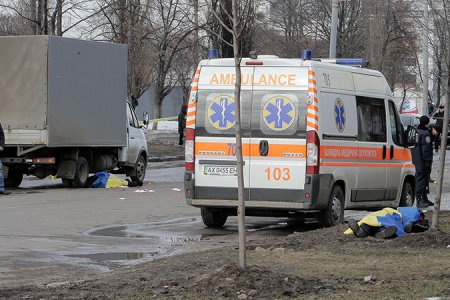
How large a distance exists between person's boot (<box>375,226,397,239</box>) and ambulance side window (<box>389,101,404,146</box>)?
4.85m

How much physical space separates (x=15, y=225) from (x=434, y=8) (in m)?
6.84

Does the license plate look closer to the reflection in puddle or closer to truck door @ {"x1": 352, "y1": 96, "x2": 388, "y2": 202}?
truck door @ {"x1": 352, "y1": 96, "x2": 388, "y2": 202}

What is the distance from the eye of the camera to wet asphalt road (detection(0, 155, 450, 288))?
11.5 m

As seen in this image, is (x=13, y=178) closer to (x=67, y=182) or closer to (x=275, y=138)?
(x=67, y=182)

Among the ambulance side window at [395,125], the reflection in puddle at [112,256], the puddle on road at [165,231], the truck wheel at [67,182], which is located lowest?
the truck wheel at [67,182]

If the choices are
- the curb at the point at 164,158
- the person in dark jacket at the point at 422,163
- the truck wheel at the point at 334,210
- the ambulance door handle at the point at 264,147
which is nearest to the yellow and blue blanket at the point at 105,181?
the person in dark jacket at the point at 422,163

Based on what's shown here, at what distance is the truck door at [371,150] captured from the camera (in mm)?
15992

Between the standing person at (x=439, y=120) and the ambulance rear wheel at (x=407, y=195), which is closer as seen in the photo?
the ambulance rear wheel at (x=407, y=195)

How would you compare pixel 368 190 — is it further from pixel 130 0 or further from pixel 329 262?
pixel 130 0

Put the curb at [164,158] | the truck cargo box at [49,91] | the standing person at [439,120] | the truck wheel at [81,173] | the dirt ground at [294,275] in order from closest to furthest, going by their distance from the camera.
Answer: the dirt ground at [294,275] < the truck cargo box at [49,91] < the truck wheel at [81,173] < the standing person at [439,120] < the curb at [164,158]

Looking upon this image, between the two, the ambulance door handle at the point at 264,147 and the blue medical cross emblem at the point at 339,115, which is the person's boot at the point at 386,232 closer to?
the ambulance door handle at the point at 264,147

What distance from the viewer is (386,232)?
12.2 metres

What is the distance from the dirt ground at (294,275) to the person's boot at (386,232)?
11cm

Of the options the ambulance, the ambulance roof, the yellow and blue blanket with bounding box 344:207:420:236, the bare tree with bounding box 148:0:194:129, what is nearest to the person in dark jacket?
the ambulance roof
